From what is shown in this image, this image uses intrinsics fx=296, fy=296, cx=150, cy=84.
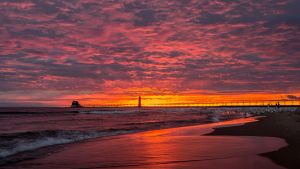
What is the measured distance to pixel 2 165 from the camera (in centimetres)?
1062

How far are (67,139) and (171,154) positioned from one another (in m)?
10.1

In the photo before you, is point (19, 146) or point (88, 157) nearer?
point (88, 157)

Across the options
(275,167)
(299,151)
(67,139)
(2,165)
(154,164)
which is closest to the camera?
(275,167)

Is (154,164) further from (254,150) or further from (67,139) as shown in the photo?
(67,139)

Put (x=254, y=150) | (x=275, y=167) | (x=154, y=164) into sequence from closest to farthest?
(x=275, y=167) < (x=154, y=164) < (x=254, y=150)

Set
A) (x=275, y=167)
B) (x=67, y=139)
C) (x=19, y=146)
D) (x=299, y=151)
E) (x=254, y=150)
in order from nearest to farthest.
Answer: (x=275, y=167)
(x=299, y=151)
(x=254, y=150)
(x=19, y=146)
(x=67, y=139)

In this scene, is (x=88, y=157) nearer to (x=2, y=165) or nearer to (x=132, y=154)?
(x=132, y=154)

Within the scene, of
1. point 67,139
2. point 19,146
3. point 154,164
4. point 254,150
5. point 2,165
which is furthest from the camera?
point 67,139

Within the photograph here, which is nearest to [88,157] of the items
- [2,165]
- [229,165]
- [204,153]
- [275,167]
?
[2,165]

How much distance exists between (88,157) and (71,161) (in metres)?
0.88

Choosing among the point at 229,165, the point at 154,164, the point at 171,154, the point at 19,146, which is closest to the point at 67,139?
the point at 19,146

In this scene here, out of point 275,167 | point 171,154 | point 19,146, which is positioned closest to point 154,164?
point 171,154

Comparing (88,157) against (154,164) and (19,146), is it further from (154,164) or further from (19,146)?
(19,146)

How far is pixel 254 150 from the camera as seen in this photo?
1232 centimetres
